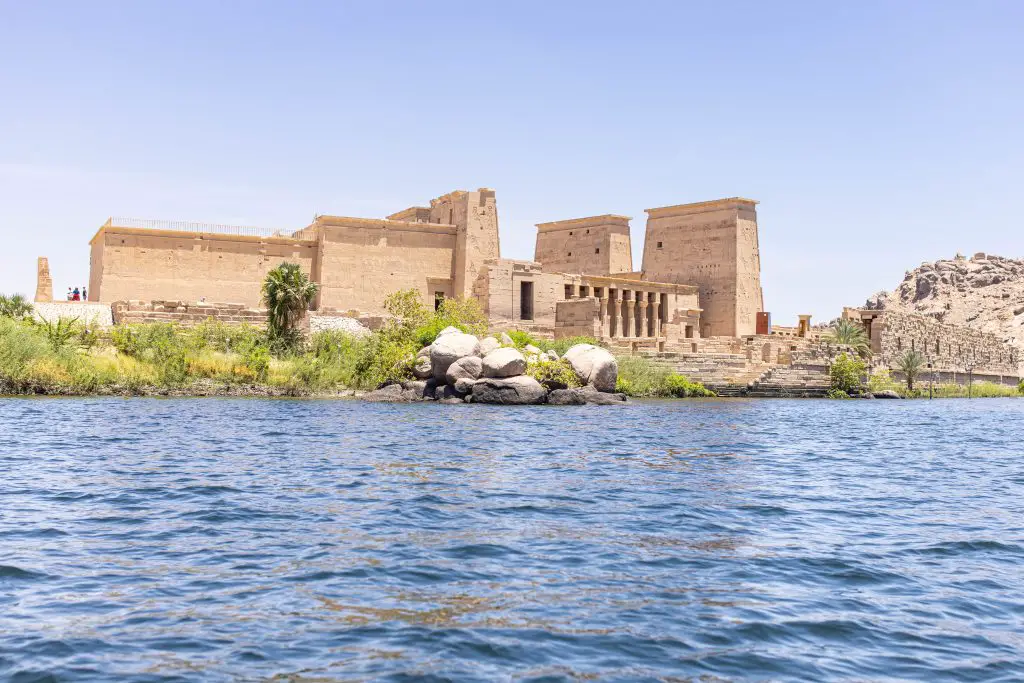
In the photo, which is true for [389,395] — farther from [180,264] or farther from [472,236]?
[472,236]

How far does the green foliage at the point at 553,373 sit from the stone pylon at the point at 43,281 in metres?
21.2

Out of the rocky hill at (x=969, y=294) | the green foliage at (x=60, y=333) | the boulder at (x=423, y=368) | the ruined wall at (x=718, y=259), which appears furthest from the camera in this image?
the rocky hill at (x=969, y=294)

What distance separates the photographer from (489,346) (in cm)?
3297

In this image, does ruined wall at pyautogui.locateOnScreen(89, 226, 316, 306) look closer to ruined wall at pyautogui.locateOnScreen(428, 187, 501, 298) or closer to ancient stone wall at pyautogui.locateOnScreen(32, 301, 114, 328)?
ancient stone wall at pyautogui.locateOnScreen(32, 301, 114, 328)

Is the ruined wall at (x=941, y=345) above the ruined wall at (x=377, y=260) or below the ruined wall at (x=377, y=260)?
below

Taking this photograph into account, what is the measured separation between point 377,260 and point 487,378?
16785 mm

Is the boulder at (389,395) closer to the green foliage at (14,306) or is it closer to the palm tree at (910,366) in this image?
the green foliage at (14,306)

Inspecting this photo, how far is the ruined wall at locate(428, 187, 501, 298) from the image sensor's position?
1849 inches

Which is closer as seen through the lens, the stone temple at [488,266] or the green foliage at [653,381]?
the green foliage at [653,381]

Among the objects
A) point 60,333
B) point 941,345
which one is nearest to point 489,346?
point 60,333

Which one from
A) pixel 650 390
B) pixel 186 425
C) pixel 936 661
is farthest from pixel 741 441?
pixel 650 390

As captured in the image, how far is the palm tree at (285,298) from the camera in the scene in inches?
1385

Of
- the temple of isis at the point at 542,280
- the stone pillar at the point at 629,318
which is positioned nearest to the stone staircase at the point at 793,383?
the temple of isis at the point at 542,280

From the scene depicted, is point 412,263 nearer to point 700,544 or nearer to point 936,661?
point 700,544
